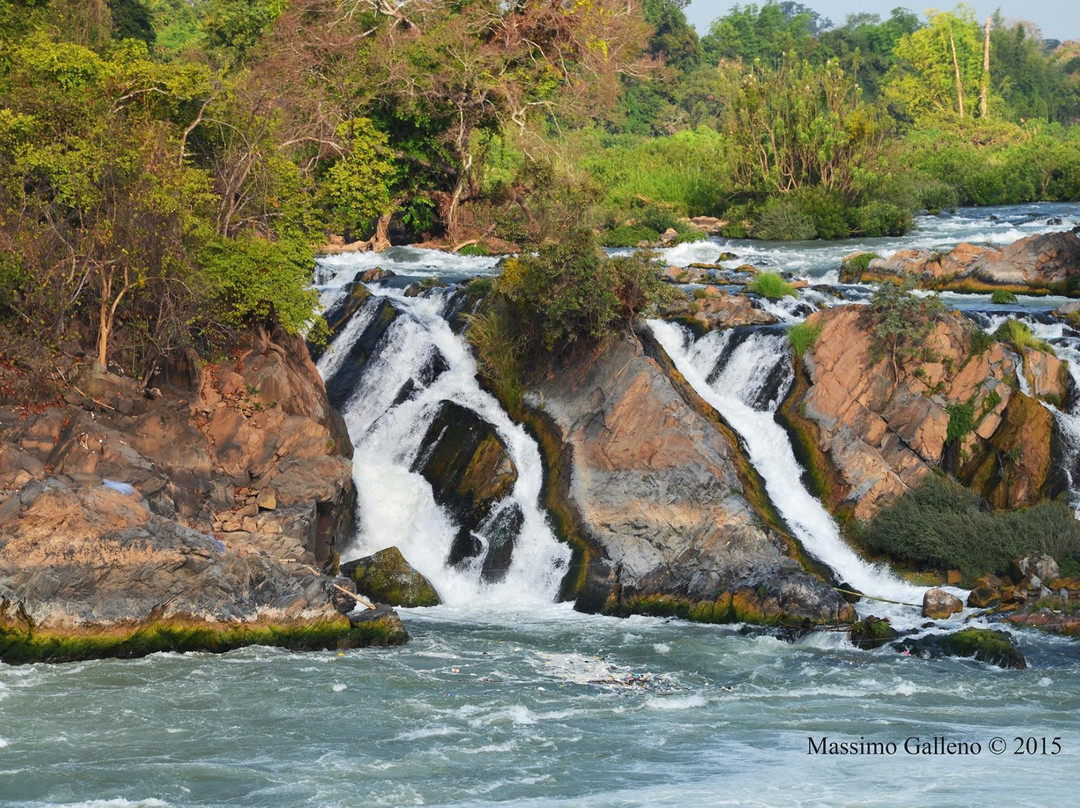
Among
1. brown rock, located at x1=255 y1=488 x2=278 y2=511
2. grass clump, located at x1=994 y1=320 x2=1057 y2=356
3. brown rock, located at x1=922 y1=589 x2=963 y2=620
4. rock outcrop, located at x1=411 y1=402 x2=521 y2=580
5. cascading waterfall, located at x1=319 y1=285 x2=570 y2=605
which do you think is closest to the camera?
brown rock, located at x1=922 y1=589 x2=963 y2=620

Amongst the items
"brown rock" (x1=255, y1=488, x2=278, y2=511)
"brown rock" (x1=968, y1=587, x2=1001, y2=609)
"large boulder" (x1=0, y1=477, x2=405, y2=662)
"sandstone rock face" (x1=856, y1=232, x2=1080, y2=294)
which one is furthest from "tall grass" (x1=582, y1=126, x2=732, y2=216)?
"large boulder" (x1=0, y1=477, x2=405, y2=662)

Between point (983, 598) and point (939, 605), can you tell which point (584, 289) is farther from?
point (983, 598)

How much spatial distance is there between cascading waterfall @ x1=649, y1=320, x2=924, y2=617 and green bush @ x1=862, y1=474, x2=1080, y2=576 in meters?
0.51

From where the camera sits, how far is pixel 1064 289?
27.0 metres

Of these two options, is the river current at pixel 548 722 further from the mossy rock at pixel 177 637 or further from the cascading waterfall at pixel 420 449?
the cascading waterfall at pixel 420 449

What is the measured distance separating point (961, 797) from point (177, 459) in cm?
1081

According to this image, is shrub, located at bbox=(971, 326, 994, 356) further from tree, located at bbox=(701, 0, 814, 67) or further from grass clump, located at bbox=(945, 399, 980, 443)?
tree, located at bbox=(701, 0, 814, 67)

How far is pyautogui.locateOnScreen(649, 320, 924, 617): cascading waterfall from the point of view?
739 inches

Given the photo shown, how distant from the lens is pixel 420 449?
832 inches

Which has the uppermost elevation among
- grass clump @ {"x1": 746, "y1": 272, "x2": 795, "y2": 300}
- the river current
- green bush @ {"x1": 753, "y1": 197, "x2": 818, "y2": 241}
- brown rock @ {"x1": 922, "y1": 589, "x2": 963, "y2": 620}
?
green bush @ {"x1": 753, "y1": 197, "x2": 818, "y2": 241}

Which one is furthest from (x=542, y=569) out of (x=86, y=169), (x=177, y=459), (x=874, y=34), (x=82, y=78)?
(x=874, y=34)

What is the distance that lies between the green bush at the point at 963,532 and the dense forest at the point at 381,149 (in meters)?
5.23

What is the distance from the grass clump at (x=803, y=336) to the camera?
21.5m

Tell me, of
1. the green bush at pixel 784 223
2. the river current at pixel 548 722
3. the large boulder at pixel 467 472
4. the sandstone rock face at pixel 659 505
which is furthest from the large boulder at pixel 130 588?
the green bush at pixel 784 223
